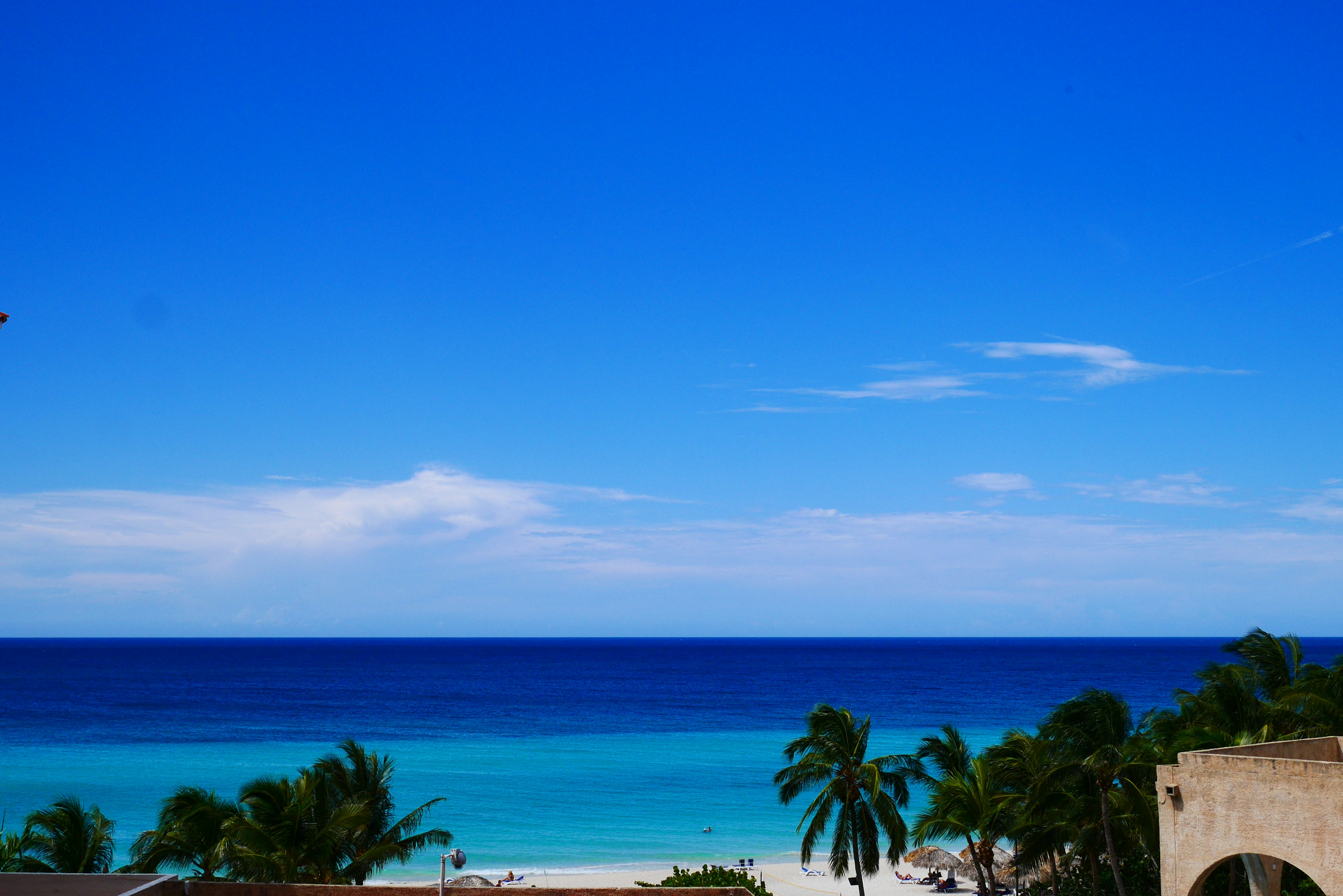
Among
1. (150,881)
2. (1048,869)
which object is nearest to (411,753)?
(1048,869)

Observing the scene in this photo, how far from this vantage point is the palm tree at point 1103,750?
84.3ft

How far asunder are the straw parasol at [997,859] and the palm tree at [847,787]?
38.6ft

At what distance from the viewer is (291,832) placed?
26.3 m

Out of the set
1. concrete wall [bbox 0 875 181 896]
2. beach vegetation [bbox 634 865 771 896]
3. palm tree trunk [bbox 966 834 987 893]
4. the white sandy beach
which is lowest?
the white sandy beach

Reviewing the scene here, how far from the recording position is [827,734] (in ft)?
104

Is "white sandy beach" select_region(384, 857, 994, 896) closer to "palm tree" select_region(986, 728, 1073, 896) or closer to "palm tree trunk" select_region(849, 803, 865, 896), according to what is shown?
"palm tree trunk" select_region(849, 803, 865, 896)

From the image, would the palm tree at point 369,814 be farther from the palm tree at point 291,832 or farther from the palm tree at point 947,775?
the palm tree at point 947,775

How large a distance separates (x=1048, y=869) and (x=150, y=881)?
34.0 metres

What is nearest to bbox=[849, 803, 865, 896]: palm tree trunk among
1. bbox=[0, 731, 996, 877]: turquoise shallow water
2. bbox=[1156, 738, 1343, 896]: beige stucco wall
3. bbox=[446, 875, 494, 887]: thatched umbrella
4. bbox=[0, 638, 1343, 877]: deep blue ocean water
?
bbox=[1156, 738, 1343, 896]: beige stucco wall

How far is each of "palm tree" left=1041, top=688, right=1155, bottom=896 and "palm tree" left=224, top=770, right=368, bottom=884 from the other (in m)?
18.5

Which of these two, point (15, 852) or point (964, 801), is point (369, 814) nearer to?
point (15, 852)

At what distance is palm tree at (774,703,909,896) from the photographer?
31.0 meters

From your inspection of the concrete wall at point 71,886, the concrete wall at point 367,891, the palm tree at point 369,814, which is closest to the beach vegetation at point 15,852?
the palm tree at point 369,814

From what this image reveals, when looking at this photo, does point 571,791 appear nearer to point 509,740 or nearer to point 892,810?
point 509,740
